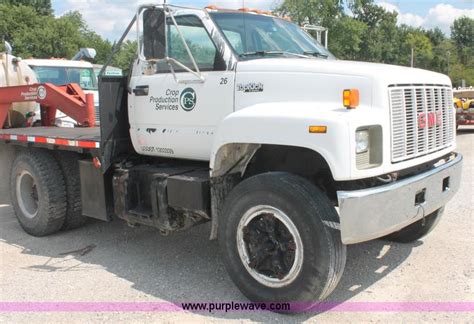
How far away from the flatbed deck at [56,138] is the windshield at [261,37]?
1.80m

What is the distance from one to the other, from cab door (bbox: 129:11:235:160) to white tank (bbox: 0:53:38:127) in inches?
128

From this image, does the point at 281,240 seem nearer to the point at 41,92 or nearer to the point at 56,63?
the point at 41,92

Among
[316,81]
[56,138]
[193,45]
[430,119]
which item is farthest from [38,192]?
[430,119]

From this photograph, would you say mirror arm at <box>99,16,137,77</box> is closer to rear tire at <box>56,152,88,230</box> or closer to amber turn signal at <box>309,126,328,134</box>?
rear tire at <box>56,152,88,230</box>

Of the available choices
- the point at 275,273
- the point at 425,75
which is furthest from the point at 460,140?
the point at 275,273

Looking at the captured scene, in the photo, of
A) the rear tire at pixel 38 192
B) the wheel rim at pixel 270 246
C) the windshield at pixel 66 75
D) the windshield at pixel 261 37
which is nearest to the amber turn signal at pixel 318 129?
the wheel rim at pixel 270 246

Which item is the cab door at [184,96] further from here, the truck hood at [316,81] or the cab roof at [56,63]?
the cab roof at [56,63]

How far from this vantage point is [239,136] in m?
4.06

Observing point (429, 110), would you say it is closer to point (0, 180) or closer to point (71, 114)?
point (71, 114)

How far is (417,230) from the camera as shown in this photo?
17.7 feet

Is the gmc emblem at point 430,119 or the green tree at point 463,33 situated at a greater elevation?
the green tree at point 463,33

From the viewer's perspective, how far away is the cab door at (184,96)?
4.53m

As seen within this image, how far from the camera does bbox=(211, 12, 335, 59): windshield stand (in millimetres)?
4637

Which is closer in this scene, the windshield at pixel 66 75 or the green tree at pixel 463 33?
the windshield at pixel 66 75
